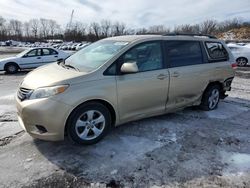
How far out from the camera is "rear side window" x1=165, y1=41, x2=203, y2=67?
480cm

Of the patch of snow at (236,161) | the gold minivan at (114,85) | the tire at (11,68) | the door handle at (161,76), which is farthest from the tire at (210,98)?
the tire at (11,68)

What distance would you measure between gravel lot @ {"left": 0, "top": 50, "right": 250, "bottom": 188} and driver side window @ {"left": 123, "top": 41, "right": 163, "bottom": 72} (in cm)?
117

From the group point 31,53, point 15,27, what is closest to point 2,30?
point 15,27

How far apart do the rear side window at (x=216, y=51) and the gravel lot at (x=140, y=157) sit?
60.7 inches

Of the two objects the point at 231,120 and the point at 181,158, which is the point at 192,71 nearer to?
the point at 231,120

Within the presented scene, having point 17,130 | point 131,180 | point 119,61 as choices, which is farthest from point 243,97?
point 17,130

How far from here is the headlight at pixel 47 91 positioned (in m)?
3.50

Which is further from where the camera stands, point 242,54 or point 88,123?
point 242,54

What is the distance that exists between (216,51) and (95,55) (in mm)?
3005

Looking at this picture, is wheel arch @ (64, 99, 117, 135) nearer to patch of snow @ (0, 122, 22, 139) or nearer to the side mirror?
the side mirror

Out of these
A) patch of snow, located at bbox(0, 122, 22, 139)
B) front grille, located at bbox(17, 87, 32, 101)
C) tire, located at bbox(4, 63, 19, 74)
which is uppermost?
front grille, located at bbox(17, 87, 32, 101)

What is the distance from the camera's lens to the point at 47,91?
11.5ft

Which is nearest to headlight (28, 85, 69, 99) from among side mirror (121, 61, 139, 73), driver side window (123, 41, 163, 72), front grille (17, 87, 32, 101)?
front grille (17, 87, 32, 101)

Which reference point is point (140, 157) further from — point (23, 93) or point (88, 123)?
point (23, 93)
